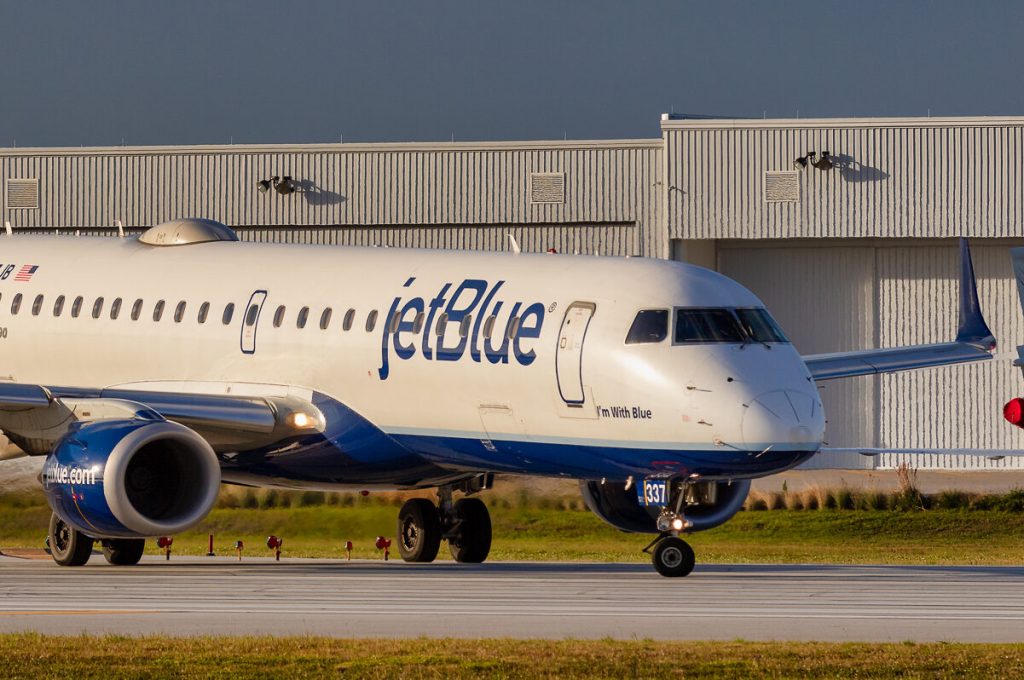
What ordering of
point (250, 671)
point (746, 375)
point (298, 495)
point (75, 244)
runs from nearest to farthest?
point (250, 671)
point (746, 375)
point (75, 244)
point (298, 495)

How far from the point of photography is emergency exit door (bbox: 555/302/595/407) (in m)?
24.5

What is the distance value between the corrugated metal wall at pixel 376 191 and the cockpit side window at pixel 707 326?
98.5 feet

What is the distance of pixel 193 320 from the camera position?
29234 millimetres

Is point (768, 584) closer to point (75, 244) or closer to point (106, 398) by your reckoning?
point (106, 398)

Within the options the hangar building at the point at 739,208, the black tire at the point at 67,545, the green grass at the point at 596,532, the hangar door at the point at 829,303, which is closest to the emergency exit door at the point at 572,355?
the black tire at the point at 67,545

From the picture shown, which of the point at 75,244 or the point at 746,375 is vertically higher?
the point at 75,244

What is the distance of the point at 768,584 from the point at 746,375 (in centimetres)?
271

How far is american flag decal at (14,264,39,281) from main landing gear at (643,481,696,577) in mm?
12355

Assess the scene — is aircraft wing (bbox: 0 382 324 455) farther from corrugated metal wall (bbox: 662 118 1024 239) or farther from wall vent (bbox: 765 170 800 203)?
wall vent (bbox: 765 170 800 203)

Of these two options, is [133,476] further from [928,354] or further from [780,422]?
[928,354]

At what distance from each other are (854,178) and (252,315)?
1116 inches

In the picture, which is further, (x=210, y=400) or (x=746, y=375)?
(x=210, y=400)

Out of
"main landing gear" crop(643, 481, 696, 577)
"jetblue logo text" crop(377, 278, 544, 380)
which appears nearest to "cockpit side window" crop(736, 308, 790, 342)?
"main landing gear" crop(643, 481, 696, 577)

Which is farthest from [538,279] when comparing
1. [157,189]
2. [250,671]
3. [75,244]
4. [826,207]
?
[157,189]
